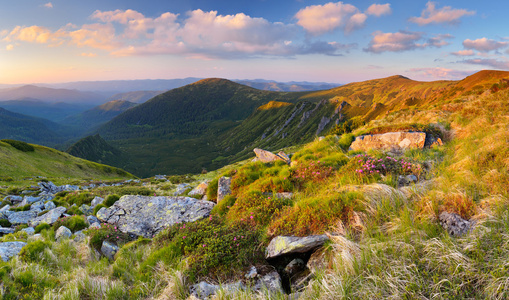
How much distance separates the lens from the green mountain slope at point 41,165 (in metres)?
45.7

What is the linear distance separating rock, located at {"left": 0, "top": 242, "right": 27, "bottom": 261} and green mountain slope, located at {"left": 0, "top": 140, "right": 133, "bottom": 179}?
46.5 meters

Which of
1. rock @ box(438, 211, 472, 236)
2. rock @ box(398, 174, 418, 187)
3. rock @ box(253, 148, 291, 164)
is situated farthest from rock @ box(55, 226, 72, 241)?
rock @ box(398, 174, 418, 187)

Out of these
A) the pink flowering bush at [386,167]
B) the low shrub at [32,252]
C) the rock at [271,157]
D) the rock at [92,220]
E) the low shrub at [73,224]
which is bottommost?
the rock at [92,220]

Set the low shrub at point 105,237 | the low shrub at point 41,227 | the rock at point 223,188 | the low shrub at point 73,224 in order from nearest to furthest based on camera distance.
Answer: the low shrub at point 105,237 → the low shrub at point 73,224 → the low shrub at point 41,227 → the rock at point 223,188

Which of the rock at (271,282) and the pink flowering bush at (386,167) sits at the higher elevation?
the pink flowering bush at (386,167)

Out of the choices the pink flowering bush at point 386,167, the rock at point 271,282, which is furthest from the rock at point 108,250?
the pink flowering bush at point 386,167

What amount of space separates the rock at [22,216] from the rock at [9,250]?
7113mm

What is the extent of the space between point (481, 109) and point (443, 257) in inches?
545

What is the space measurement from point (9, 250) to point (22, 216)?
903 centimetres

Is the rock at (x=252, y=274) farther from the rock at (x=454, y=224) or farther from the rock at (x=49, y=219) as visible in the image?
the rock at (x=49, y=219)

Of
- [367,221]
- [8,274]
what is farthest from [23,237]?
[367,221]

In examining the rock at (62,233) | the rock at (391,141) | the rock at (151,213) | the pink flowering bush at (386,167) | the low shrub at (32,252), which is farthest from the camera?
the rock at (391,141)

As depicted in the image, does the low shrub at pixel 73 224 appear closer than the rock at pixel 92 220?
Yes

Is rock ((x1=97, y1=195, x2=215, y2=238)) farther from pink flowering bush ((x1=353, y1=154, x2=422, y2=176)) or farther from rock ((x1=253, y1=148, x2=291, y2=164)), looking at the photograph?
pink flowering bush ((x1=353, y1=154, x2=422, y2=176))
